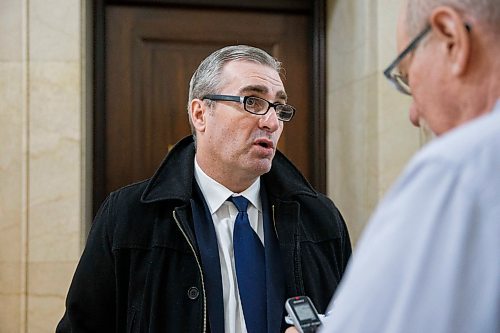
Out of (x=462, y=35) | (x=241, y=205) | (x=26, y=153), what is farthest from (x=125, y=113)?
(x=462, y=35)

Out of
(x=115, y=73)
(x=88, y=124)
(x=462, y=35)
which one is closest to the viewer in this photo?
(x=462, y=35)

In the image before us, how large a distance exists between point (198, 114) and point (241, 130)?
15 cm

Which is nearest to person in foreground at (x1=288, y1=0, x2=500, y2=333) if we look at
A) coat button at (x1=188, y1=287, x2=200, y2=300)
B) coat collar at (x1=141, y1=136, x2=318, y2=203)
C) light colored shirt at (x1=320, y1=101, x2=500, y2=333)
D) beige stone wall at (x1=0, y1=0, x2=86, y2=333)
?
light colored shirt at (x1=320, y1=101, x2=500, y2=333)

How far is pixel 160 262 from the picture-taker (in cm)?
142

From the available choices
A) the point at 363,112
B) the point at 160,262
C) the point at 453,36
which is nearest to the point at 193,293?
the point at 160,262

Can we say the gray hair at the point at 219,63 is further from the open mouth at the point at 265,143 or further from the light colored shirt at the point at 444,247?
the light colored shirt at the point at 444,247

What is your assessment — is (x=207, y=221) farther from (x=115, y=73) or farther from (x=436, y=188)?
(x=115, y=73)

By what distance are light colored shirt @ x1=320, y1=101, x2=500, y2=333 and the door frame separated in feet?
7.54

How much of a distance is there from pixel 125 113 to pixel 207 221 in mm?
1361

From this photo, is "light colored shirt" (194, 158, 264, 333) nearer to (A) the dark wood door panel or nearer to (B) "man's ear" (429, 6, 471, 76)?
(B) "man's ear" (429, 6, 471, 76)

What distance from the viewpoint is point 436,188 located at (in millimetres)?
480

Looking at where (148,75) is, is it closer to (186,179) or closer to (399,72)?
(186,179)

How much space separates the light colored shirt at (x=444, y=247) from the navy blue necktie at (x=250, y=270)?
94cm

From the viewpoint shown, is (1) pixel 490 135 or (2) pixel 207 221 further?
(2) pixel 207 221
